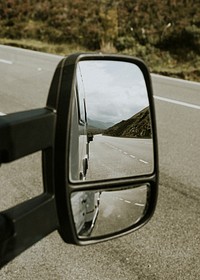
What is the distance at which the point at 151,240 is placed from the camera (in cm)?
333

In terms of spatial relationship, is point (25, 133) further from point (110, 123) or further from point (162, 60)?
point (162, 60)

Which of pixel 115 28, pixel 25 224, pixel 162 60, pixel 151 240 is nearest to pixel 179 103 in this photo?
pixel 151 240

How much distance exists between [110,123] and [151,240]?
2.39m

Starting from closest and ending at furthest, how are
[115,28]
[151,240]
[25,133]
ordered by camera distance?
[25,133] < [151,240] < [115,28]

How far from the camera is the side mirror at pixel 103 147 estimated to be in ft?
2.79

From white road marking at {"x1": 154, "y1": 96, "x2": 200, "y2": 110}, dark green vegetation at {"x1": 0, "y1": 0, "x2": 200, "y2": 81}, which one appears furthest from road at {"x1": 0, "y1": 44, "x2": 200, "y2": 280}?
dark green vegetation at {"x1": 0, "y1": 0, "x2": 200, "y2": 81}

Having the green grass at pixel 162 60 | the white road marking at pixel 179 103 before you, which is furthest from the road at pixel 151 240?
the green grass at pixel 162 60

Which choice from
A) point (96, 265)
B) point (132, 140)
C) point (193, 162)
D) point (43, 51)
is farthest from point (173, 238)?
point (43, 51)

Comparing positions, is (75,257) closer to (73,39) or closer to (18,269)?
(18,269)

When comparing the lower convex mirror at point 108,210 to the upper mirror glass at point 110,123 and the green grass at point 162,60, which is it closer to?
the upper mirror glass at point 110,123

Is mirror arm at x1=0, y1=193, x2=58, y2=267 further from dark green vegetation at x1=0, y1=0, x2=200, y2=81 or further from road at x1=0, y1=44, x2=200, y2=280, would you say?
dark green vegetation at x1=0, y1=0, x2=200, y2=81

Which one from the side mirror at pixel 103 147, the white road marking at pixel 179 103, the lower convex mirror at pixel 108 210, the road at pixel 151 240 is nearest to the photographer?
the side mirror at pixel 103 147

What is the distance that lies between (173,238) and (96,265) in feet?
2.30

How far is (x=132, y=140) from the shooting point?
1218mm
